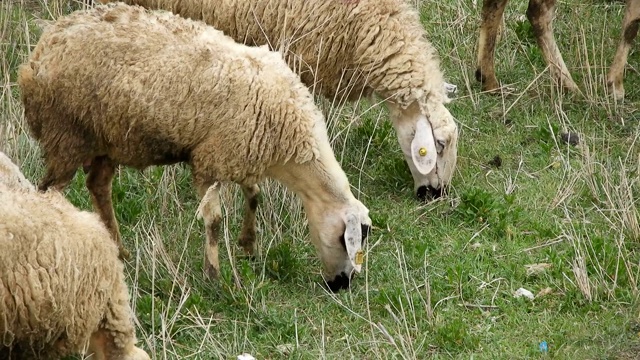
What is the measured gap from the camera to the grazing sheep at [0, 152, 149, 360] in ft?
14.9

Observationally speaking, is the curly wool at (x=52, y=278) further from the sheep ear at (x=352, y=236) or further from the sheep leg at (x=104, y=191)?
the sheep ear at (x=352, y=236)

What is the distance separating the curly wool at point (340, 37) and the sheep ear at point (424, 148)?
0.40 feet

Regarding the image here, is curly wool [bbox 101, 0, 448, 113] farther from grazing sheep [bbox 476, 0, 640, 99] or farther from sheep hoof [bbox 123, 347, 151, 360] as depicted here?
sheep hoof [bbox 123, 347, 151, 360]

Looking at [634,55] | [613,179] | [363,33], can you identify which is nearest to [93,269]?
[363,33]

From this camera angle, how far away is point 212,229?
638 centimetres

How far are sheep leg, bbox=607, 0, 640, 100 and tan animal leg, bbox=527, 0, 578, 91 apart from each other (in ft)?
1.00

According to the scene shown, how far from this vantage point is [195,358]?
5.67 meters

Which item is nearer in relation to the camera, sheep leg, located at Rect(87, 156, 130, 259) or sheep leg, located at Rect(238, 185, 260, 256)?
sheep leg, located at Rect(87, 156, 130, 259)

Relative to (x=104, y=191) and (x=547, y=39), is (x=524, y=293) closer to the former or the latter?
(x=104, y=191)

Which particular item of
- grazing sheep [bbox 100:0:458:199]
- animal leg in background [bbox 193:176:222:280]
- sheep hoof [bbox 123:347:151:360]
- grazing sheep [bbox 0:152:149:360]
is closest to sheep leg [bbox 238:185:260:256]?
animal leg in background [bbox 193:176:222:280]

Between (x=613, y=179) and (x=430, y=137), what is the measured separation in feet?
3.85

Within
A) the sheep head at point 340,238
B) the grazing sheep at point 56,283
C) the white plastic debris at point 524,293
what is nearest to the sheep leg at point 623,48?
the white plastic debris at point 524,293

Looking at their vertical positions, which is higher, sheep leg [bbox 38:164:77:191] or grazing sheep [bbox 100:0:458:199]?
grazing sheep [bbox 100:0:458:199]

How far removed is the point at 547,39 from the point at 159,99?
376 cm
